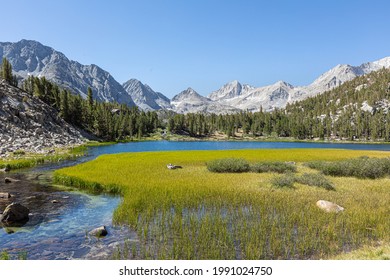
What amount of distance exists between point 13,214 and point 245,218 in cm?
1603

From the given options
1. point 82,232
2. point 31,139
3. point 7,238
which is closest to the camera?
point 7,238

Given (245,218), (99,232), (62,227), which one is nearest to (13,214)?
(62,227)

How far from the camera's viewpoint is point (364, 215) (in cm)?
1866

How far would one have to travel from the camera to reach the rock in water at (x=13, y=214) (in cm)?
1906

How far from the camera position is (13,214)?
19219 millimetres

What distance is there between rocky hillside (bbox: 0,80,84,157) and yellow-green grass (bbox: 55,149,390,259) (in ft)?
174

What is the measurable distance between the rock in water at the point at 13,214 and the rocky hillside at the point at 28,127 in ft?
159

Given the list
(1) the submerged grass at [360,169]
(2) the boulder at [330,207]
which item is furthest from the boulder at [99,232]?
(1) the submerged grass at [360,169]

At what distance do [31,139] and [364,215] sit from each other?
294 feet

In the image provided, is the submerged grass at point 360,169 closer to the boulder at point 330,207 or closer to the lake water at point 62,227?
the boulder at point 330,207

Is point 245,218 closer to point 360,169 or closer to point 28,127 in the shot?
point 360,169

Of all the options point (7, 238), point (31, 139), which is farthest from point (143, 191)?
point (31, 139)

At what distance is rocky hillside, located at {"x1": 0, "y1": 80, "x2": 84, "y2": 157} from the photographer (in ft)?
249
